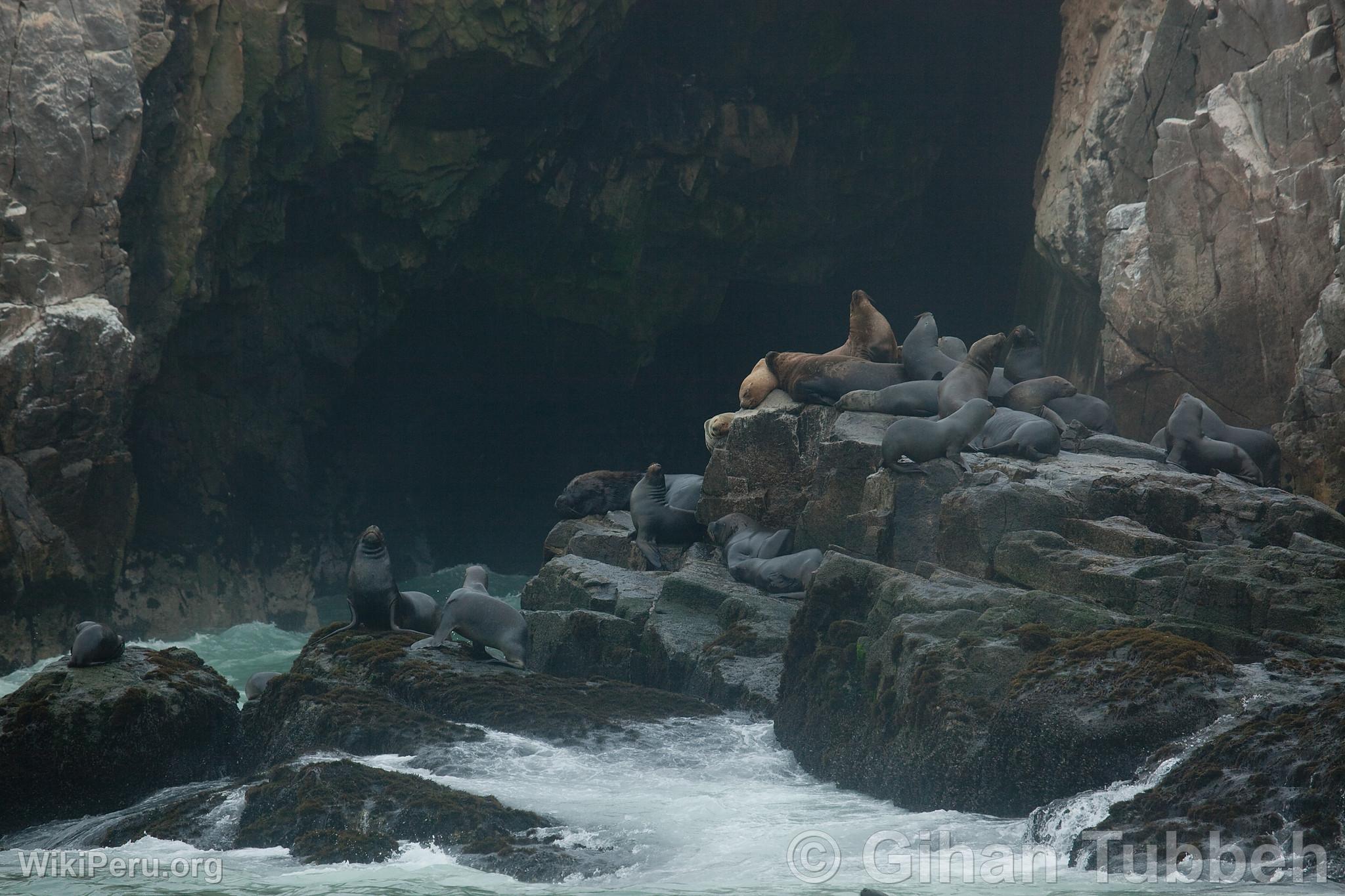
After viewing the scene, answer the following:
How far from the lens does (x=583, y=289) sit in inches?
739

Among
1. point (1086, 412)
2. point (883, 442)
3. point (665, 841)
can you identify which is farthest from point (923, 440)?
point (665, 841)

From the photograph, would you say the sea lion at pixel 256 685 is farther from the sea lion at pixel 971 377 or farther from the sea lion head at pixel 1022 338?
the sea lion head at pixel 1022 338

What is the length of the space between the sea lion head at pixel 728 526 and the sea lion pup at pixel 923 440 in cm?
199

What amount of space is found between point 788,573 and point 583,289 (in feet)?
33.3

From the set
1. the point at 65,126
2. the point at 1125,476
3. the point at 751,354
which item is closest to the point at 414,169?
the point at 65,126

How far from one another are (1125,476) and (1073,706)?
341 cm

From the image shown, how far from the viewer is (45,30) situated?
11.6m

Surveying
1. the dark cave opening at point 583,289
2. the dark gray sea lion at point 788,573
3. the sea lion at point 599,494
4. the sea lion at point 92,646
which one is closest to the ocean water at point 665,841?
the sea lion at point 92,646

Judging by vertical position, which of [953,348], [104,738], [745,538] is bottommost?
[104,738]

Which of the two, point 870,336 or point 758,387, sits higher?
point 870,336

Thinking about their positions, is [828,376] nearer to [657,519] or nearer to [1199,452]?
[657,519]

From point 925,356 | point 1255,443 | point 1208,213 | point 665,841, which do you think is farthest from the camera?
point 1208,213

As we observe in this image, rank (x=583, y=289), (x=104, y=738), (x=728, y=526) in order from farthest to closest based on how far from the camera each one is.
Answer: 1. (x=583, y=289)
2. (x=728, y=526)
3. (x=104, y=738)

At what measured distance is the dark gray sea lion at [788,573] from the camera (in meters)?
9.41
